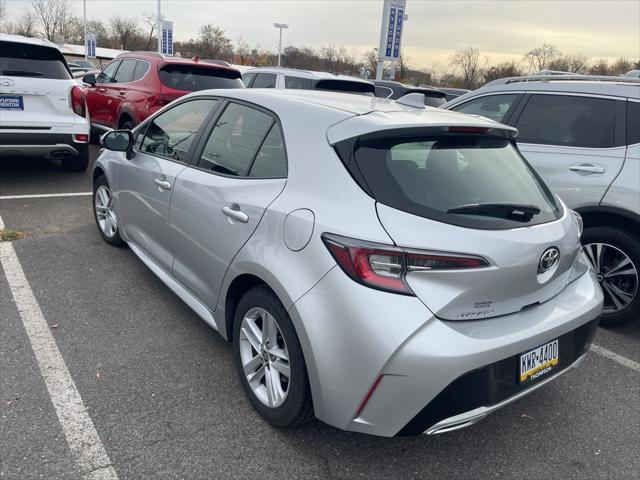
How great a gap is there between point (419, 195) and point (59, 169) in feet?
23.7

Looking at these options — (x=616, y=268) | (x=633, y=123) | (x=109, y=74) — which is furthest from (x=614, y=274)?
(x=109, y=74)

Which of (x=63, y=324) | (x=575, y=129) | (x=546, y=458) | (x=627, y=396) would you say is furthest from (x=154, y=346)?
(x=575, y=129)

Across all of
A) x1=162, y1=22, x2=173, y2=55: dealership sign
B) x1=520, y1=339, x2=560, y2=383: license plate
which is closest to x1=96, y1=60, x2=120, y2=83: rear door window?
x1=520, y1=339, x2=560, y2=383: license plate

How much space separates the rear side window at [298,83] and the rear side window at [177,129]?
4850mm

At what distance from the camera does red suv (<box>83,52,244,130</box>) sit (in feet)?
25.5

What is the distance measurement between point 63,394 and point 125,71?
713 centimetres

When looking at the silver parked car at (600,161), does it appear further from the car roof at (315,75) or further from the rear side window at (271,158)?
the car roof at (315,75)

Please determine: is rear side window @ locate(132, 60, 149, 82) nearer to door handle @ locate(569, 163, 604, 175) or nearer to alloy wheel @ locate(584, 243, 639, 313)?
door handle @ locate(569, 163, 604, 175)

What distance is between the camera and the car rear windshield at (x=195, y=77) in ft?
25.7

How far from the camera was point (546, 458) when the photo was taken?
103 inches

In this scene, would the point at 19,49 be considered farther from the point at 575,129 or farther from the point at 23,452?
the point at 575,129

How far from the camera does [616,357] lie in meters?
3.73

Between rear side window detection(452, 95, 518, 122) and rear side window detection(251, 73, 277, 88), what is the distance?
202 inches

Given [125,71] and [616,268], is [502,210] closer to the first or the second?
[616,268]
